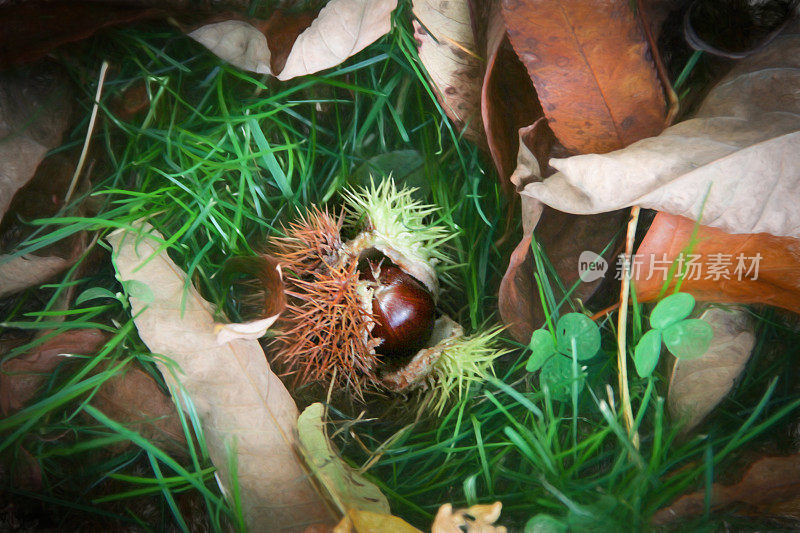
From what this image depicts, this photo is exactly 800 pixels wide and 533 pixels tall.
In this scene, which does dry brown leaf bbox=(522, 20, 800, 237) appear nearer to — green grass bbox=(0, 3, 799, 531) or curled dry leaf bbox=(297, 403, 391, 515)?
green grass bbox=(0, 3, 799, 531)

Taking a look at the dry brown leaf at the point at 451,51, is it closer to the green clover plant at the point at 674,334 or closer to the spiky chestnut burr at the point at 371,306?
the spiky chestnut burr at the point at 371,306

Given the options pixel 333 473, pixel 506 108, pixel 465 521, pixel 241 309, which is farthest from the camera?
pixel 241 309

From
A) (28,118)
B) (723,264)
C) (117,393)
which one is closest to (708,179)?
(723,264)

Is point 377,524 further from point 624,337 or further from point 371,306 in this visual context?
point 624,337

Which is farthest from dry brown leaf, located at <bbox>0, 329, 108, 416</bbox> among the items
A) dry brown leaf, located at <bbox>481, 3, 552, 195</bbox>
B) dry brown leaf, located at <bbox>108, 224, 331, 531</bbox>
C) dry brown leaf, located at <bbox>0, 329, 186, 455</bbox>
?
dry brown leaf, located at <bbox>481, 3, 552, 195</bbox>

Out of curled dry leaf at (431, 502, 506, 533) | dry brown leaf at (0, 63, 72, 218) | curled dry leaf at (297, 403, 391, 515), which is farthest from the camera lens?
dry brown leaf at (0, 63, 72, 218)

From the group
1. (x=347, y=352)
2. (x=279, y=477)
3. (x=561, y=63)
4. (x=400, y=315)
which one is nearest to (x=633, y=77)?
(x=561, y=63)

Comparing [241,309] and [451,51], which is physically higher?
[451,51]

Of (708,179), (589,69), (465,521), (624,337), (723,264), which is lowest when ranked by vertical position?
(465,521)

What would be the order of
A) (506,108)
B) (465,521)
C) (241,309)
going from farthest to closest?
(241,309) < (506,108) < (465,521)
